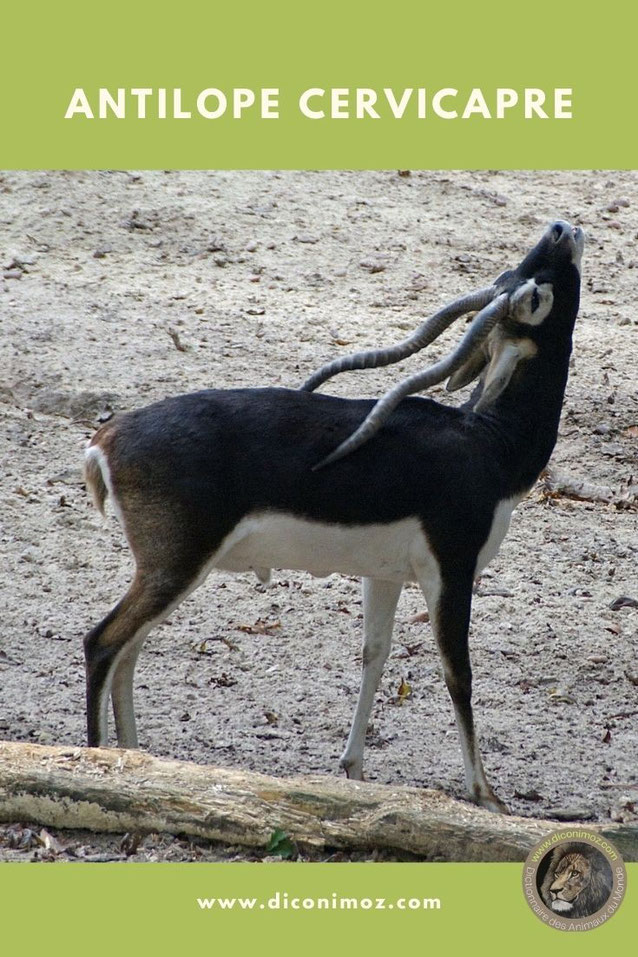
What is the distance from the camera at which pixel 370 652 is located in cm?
676

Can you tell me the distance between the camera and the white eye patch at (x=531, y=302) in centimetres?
646

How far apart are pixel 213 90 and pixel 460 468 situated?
3.15 m

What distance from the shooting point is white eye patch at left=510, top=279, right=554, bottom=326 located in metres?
6.46

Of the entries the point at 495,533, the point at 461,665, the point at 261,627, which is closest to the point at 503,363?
the point at 495,533

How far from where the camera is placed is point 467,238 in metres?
13.1

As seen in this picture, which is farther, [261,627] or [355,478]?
[261,627]

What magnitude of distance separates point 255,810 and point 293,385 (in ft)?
18.2

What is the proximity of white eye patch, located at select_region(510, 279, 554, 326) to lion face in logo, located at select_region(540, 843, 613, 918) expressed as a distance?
2600mm

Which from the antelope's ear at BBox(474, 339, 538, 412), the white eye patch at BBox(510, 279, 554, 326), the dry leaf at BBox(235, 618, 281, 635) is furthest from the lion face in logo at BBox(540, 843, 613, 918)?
the dry leaf at BBox(235, 618, 281, 635)

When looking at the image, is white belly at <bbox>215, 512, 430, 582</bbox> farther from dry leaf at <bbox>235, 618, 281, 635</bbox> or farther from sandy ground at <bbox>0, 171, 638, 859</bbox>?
dry leaf at <bbox>235, 618, 281, 635</bbox>

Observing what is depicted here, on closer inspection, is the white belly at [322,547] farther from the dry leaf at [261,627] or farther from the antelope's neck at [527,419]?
the dry leaf at [261,627]

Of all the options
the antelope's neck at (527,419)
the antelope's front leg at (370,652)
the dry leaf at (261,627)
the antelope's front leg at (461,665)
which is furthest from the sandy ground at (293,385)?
the antelope's neck at (527,419)

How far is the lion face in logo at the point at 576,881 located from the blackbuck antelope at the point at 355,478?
1400 millimetres

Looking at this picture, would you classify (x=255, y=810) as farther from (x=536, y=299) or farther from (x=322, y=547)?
(x=536, y=299)
